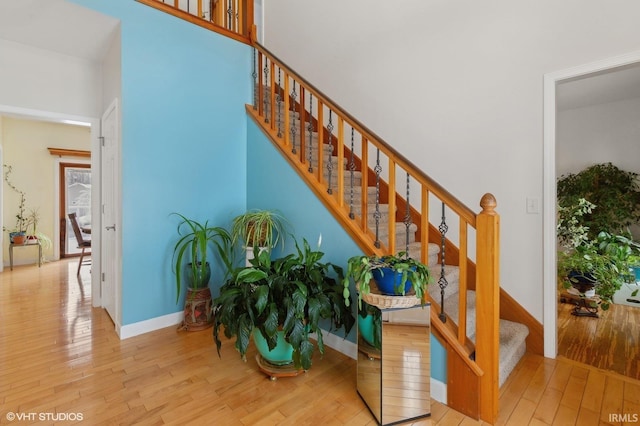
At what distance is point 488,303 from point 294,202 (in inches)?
64.5

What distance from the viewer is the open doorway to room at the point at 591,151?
2.14 metres

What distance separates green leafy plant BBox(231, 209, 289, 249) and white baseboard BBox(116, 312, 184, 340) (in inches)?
35.8

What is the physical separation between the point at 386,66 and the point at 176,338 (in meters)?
3.20

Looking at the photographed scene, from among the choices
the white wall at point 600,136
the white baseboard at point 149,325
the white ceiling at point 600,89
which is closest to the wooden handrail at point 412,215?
the white baseboard at point 149,325

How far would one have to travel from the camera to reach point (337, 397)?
1.78m

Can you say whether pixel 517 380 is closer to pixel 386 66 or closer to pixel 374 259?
pixel 374 259

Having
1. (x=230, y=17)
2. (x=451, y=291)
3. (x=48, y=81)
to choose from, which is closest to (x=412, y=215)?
(x=451, y=291)

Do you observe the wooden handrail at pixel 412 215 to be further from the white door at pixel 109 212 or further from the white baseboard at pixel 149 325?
the white baseboard at pixel 149 325

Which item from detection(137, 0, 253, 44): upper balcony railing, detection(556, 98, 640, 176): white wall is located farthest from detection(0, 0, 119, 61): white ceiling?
detection(556, 98, 640, 176): white wall

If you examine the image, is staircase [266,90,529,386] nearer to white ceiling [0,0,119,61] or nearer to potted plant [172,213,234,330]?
potted plant [172,213,234,330]

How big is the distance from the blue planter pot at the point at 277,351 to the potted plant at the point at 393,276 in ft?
2.05

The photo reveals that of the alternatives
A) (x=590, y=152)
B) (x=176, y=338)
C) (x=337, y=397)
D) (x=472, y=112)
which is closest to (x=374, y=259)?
(x=337, y=397)

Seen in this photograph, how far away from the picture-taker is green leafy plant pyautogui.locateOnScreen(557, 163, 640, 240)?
3.73 metres

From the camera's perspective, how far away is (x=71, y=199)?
6.01m
